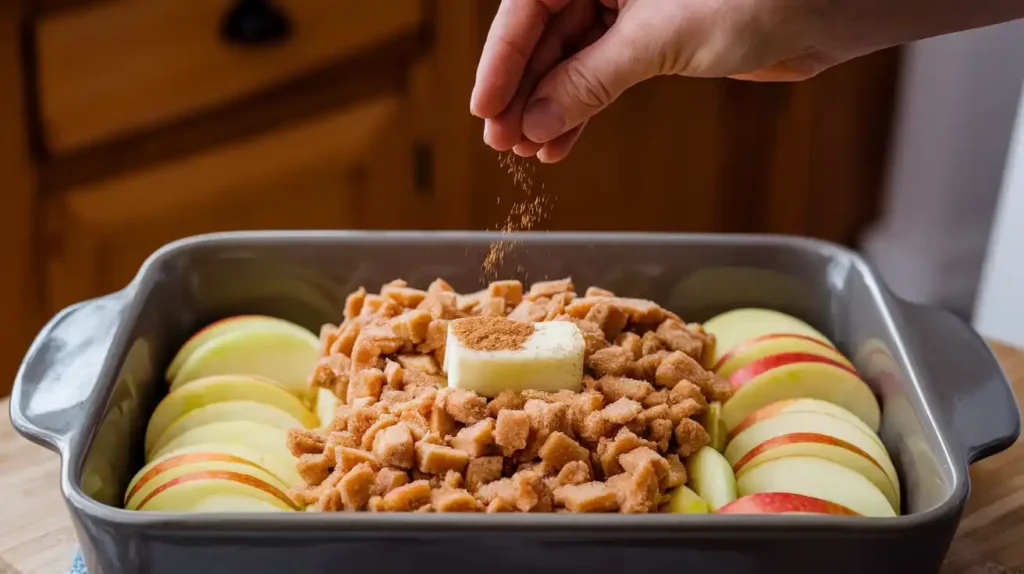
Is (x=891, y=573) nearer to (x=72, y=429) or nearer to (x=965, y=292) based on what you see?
(x=72, y=429)

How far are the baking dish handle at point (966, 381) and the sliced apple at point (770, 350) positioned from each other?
4.2 inches

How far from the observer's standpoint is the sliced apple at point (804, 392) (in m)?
1.35

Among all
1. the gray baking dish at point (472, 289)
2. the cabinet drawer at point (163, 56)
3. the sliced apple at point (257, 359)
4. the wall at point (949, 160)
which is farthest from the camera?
the wall at point (949, 160)

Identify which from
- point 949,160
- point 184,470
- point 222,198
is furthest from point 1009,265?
point 184,470

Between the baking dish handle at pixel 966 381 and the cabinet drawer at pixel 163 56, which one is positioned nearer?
the baking dish handle at pixel 966 381

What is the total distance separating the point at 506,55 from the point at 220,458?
532 millimetres

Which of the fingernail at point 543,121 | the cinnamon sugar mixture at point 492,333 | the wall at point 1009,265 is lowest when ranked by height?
the wall at point 1009,265

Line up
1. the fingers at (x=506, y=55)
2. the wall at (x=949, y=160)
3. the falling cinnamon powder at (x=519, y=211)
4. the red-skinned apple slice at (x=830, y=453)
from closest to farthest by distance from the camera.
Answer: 1. the red-skinned apple slice at (x=830, y=453)
2. the fingers at (x=506, y=55)
3. the falling cinnamon powder at (x=519, y=211)
4. the wall at (x=949, y=160)

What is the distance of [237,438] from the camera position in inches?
48.9

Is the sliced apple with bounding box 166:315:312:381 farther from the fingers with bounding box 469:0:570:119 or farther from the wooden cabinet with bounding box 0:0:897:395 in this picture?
the wooden cabinet with bounding box 0:0:897:395

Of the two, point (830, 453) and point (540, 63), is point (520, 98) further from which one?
point (830, 453)

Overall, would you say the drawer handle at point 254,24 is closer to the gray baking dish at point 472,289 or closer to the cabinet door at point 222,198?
the cabinet door at point 222,198

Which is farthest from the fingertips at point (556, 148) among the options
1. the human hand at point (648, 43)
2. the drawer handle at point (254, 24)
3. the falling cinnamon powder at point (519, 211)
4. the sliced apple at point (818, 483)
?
the drawer handle at point (254, 24)

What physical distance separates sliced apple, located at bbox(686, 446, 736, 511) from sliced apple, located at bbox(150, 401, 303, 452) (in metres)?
0.46
